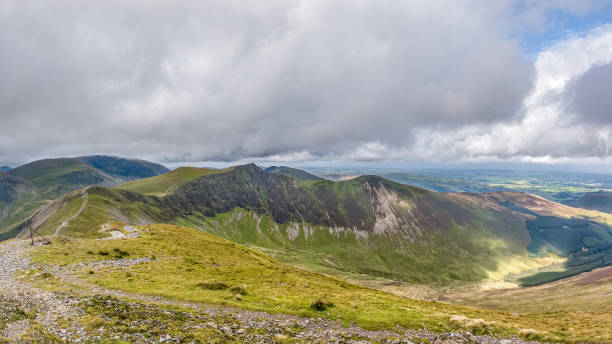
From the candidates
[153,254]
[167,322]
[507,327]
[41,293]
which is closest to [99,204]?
[153,254]

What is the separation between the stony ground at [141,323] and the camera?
19.9m

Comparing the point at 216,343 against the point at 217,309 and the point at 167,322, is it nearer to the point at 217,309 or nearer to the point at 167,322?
the point at 167,322

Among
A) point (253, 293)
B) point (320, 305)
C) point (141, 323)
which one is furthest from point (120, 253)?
point (320, 305)

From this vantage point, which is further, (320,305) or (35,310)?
(320,305)

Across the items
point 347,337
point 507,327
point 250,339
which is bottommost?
point 507,327

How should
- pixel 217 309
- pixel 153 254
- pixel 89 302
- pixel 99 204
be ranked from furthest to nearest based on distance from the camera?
pixel 99 204 < pixel 153 254 < pixel 217 309 < pixel 89 302

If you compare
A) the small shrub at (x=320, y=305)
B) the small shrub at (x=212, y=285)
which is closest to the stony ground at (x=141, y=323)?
the small shrub at (x=320, y=305)

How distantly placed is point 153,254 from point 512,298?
249 metres

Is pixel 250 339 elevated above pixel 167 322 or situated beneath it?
situated beneath

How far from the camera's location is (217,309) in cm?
3159

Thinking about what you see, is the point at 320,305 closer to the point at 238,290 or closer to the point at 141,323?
the point at 238,290

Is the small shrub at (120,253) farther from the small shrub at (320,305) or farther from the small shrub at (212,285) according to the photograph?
the small shrub at (320,305)

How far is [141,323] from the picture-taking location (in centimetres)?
2295

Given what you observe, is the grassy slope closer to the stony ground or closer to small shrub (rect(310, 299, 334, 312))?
small shrub (rect(310, 299, 334, 312))
